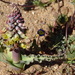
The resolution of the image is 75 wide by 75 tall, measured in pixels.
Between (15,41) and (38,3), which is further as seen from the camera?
(38,3)

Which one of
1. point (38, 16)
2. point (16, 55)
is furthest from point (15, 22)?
point (38, 16)

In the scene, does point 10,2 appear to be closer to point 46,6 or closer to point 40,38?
point 46,6

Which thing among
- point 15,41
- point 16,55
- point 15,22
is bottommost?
point 16,55

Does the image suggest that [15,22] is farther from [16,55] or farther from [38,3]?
[38,3]

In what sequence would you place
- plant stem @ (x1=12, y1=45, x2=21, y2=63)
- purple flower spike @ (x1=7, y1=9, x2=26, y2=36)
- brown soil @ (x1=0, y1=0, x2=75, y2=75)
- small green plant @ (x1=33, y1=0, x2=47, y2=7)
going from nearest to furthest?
purple flower spike @ (x1=7, y1=9, x2=26, y2=36), plant stem @ (x1=12, y1=45, x2=21, y2=63), brown soil @ (x1=0, y1=0, x2=75, y2=75), small green plant @ (x1=33, y1=0, x2=47, y2=7)

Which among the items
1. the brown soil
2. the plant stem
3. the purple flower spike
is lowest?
the plant stem

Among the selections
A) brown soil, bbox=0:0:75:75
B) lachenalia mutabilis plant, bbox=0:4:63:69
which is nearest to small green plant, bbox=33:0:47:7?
brown soil, bbox=0:0:75:75

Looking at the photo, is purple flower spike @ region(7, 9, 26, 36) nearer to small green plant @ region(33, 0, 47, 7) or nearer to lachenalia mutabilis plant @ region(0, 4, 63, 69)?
lachenalia mutabilis plant @ region(0, 4, 63, 69)

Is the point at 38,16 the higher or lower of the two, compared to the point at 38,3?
lower

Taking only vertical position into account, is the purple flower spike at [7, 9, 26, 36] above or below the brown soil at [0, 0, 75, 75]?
above
